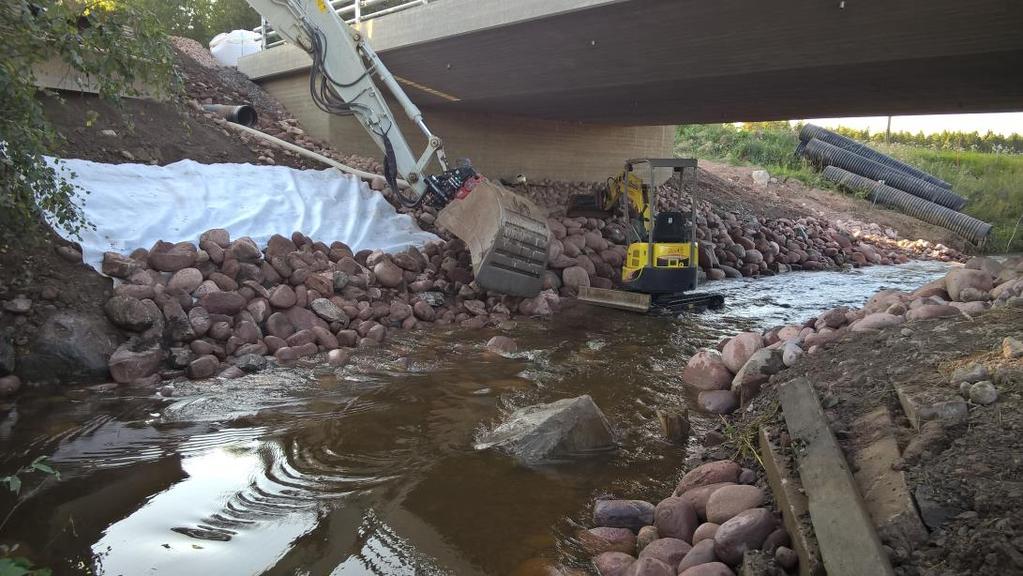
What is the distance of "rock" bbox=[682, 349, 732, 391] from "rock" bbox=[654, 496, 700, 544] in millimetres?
2653

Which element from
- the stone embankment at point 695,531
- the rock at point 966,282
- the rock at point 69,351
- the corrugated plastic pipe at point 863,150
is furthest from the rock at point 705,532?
the corrugated plastic pipe at point 863,150

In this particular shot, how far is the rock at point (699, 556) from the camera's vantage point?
334cm

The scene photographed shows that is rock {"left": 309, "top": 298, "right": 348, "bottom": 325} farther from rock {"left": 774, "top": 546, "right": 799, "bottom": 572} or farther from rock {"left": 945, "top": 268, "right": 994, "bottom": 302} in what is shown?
rock {"left": 945, "top": 268, "right": 994, "bottom": 302}

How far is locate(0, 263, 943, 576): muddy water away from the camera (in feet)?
12.0

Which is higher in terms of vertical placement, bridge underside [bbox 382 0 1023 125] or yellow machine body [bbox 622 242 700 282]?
bridge underside [bbox 382 0 1023 125]

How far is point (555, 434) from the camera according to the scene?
4902 mm

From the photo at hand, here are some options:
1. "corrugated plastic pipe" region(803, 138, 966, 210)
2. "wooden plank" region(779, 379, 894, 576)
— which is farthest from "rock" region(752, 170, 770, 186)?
"wooden plank" region(779, 379, 894, 576)

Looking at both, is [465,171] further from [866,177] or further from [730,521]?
[866,177]

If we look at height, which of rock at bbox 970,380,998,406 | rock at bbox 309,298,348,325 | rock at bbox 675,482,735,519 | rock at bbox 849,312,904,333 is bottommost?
rock at bbox 675,482,735,519

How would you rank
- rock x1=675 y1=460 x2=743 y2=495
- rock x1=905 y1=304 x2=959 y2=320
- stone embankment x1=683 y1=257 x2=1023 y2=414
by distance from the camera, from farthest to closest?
1. stone embankment x1=683 y1=257 x2=1023 y2=414
2. rock x1=905 y1=304 x2=959 y2=320
3. rock x1=675 y1=460 x2=743 y2=495

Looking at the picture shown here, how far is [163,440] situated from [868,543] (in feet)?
15.4

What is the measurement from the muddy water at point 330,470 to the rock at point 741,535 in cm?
83

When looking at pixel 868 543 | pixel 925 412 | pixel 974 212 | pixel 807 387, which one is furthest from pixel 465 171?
pixel 974 212

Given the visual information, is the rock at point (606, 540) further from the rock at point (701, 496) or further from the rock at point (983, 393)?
the rock at point (983, 393)
